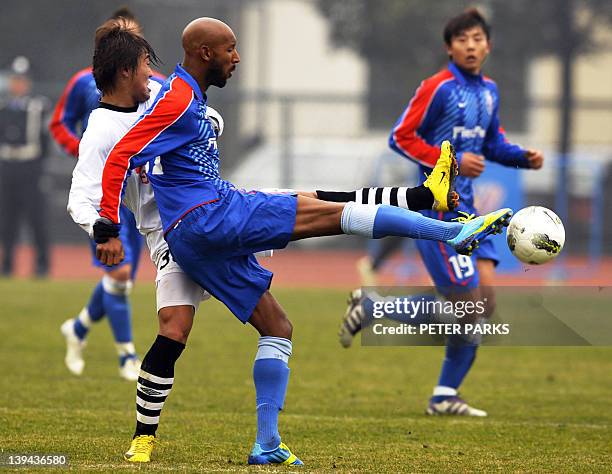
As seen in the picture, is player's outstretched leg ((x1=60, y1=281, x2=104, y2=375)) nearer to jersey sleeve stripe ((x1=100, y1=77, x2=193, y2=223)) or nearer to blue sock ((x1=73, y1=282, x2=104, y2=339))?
A: blue sock ((x1=73, y1=282, x2=104, y2=339))

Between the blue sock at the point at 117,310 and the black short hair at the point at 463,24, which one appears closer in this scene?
the black short hair at the point at 463,24

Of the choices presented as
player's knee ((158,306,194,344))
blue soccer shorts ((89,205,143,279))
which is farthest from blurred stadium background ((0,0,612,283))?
player's knee ((158,306,194,344))

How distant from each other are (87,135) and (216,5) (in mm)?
19474

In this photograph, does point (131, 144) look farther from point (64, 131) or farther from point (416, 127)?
point (64, 131)

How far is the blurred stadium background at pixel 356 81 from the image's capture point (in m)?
21.5

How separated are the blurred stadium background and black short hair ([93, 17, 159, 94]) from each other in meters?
13.5

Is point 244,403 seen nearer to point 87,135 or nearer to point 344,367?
point 344,367

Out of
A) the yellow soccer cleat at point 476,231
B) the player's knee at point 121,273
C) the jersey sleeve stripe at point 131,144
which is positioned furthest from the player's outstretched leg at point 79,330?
the yellow soccer cleat at point 476,231

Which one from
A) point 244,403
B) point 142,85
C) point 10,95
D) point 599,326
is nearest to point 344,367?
point 244,403

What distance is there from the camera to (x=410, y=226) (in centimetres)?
555

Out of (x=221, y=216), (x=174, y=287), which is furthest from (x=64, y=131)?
(x=221, y=216)

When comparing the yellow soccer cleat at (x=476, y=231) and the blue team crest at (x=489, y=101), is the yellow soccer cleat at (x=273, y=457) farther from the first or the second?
the blue team crest at (x=489, y=101)

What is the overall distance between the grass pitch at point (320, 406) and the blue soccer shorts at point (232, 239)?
30.3 inches

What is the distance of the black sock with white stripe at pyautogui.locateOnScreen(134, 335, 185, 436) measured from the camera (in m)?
5.76
